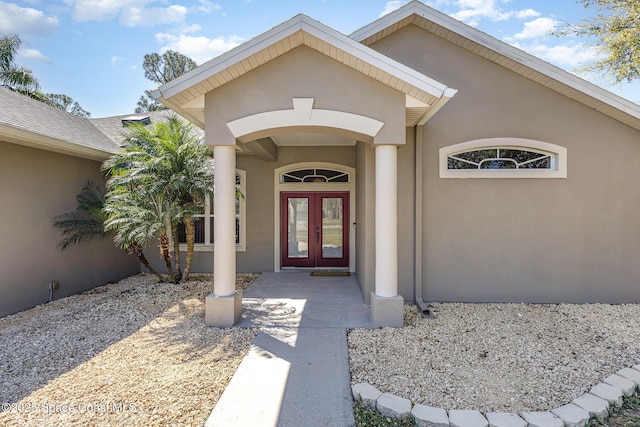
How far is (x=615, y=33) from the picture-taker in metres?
9.94

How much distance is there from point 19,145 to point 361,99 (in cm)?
677

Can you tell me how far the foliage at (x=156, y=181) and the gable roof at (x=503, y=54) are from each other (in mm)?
4414

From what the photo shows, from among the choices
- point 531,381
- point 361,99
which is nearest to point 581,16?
point 361,99

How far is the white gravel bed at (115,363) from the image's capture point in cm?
322

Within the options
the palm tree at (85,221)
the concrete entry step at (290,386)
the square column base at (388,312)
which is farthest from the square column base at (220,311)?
the palm tree at (85,221)

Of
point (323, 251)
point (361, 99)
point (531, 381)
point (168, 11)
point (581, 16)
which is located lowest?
point (531, 381)

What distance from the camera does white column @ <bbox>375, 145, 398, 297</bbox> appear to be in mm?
5375

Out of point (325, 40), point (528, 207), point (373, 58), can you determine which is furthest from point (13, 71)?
point (528, 207)

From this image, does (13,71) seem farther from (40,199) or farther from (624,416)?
(624,416)

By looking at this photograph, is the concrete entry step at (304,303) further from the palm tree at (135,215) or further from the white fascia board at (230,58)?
the white fascia board at (230,58)

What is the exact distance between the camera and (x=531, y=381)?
3781 millimetres

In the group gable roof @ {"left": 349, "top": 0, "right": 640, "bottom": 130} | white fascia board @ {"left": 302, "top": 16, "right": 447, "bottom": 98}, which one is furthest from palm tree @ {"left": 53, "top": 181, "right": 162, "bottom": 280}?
gable roof @ {"left": 349, "top": 0, "right": 640, "bottom": 130}

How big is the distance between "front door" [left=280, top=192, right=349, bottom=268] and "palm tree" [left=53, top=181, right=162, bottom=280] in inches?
160

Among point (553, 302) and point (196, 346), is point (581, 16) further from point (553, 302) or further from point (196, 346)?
point (196, 346)
